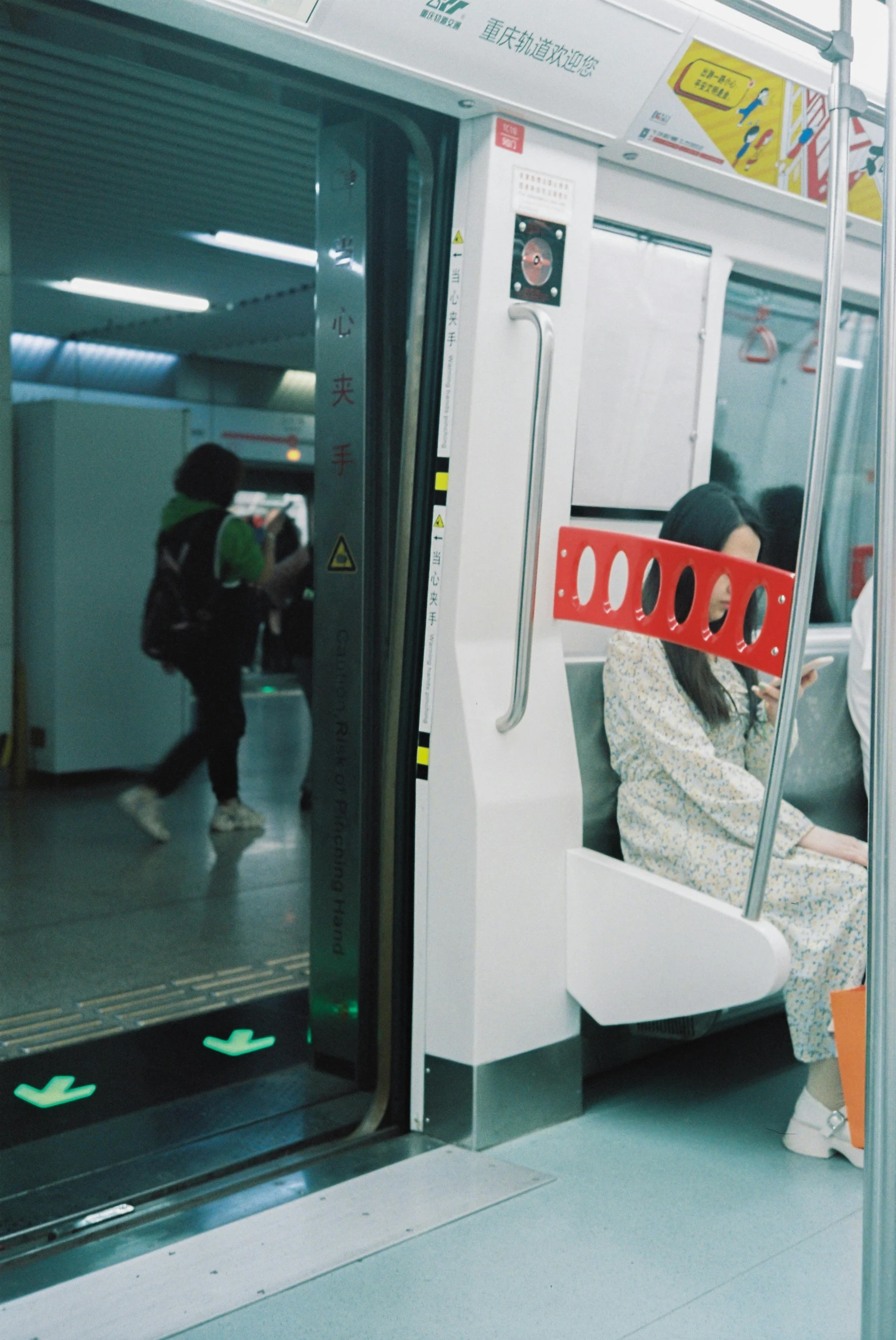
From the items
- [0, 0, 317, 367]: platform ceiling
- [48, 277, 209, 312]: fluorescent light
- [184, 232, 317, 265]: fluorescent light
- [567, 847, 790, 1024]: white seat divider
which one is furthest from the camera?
[48, 277, 209, 312]: fluorescent light

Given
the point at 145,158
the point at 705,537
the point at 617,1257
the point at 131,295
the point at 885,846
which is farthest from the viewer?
the point at 131,295

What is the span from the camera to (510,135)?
9.44ft

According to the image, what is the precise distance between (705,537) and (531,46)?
3.79 feet

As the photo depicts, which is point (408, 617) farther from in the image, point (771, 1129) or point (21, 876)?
point (21, 876)

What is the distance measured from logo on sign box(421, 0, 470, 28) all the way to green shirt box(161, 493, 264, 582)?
3717 mm

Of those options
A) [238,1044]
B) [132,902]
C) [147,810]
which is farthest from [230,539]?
[238,1044]

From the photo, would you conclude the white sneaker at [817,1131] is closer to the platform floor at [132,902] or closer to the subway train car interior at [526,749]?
the subway train car interior at [526,749]

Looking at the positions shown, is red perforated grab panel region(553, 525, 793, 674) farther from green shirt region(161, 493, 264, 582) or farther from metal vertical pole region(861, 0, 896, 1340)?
green shirt region(161, 493, 264, 582)

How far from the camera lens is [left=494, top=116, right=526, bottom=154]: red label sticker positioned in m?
2.86

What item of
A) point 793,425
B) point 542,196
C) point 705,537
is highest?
point 542,196

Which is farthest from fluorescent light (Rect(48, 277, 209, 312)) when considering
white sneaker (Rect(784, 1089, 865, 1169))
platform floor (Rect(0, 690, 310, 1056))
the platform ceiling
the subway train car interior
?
white sneaker (Rect(784, 1089, 865, 1169))

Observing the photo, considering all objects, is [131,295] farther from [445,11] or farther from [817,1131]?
[817,1131]

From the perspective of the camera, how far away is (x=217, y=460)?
19.6 feet

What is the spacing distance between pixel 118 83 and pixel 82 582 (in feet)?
13.7
